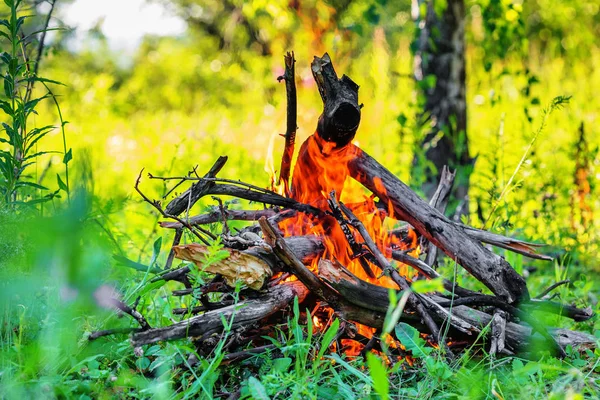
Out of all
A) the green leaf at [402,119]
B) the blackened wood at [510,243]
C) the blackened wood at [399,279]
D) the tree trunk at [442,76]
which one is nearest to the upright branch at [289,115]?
the blackened wood at [399,279]

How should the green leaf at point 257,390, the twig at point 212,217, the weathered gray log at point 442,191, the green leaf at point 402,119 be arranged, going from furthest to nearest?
the green leaf at point 402,119
the weathered gray log at point 442,191
the twig at point 212,217
the green leaf at point 257,390

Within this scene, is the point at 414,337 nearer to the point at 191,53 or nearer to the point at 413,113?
the point at 413,113

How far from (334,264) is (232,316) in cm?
38

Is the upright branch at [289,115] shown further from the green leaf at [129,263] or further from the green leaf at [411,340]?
the green leaf at [411,340]

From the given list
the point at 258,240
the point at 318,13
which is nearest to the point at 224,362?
the point at 258,240

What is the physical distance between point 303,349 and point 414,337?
1.15 ft

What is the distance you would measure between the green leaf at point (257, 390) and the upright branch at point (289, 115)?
89 cm

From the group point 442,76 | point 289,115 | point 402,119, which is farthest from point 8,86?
point 442,76

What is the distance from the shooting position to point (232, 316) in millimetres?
1907

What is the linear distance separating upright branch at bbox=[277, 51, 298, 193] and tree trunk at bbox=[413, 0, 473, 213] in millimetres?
2325

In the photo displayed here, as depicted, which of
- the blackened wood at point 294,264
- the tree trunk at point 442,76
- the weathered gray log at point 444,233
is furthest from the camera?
the tree trunk at point 442,76

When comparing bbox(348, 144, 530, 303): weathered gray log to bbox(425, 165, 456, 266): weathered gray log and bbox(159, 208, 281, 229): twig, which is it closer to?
bbox(159, 208, 281, 229): twig

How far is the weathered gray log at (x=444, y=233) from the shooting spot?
→ 7.29 ft

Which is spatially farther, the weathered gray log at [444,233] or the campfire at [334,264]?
the weathered gray log at [444,233]
